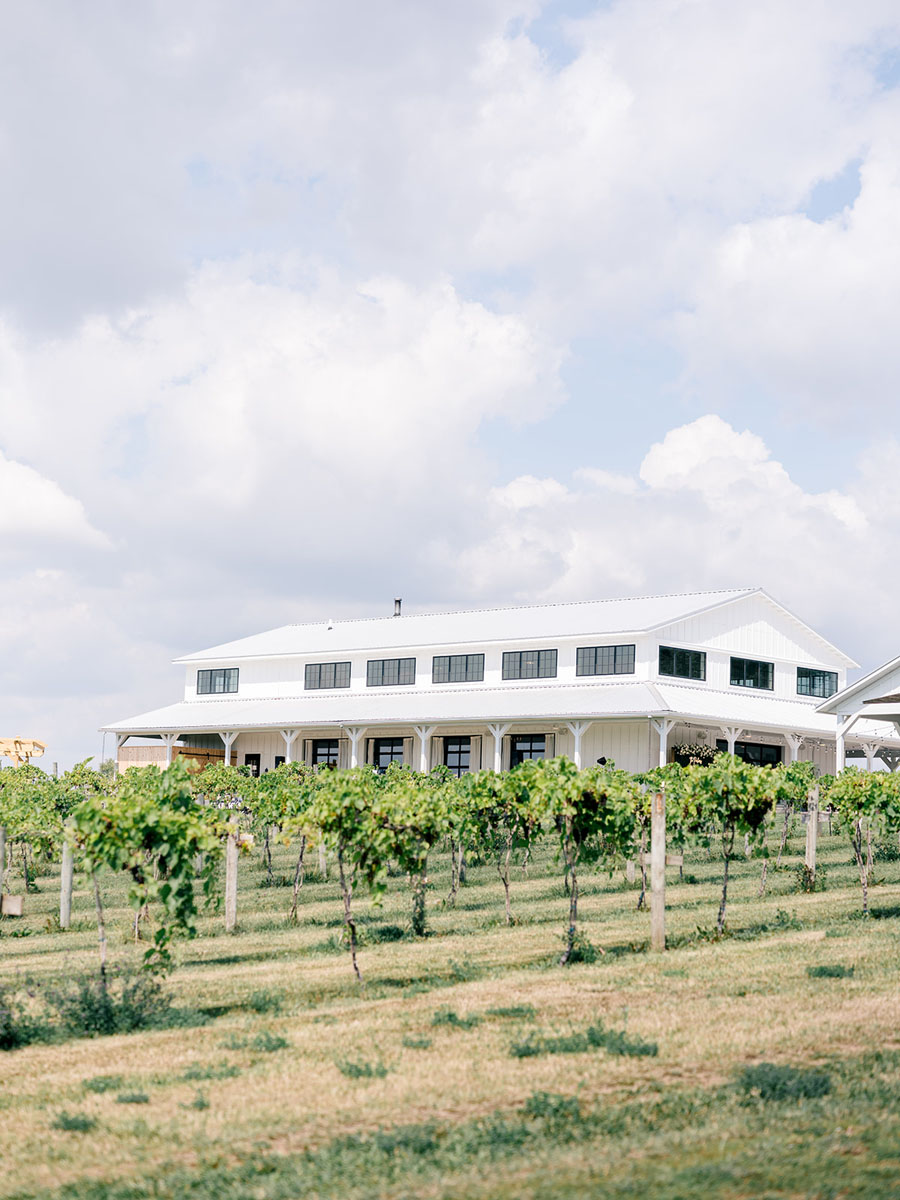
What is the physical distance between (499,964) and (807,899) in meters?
7.76

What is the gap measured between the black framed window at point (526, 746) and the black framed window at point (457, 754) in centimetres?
177

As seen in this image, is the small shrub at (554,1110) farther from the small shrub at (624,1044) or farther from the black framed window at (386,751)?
the black framed window at (386,751)

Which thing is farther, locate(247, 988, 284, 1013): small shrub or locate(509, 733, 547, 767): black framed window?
locate(509, 733, 547, 767): black framed window

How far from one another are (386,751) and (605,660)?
33.7ft

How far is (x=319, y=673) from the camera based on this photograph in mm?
52219

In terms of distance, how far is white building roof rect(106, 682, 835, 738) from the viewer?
4038 cm

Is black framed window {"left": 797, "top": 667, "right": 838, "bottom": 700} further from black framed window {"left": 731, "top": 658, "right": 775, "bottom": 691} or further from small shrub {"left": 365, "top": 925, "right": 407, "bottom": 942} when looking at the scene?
small shrub {"left": 365, "top": 925, "right": 407, "bottom": 942}

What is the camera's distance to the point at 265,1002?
1297 centimetres

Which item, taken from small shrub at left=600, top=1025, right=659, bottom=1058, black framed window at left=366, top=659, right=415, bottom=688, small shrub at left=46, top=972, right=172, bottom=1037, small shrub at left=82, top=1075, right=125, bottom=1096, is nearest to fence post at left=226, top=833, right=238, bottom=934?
small shrub at left=46, top=972, right=172, bottom=1037

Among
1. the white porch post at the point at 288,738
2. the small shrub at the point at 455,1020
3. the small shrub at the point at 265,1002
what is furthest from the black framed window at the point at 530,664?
the small shrub at the point at 455,1020

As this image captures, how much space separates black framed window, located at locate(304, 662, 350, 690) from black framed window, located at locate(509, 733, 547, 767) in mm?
8578

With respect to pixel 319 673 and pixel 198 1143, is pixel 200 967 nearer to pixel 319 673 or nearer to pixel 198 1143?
pixel 198 1143

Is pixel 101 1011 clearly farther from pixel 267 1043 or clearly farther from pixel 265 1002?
pixel 267 1043

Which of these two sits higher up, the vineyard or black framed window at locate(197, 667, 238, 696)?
black framed window at locate(197, 667, 238, 696)
